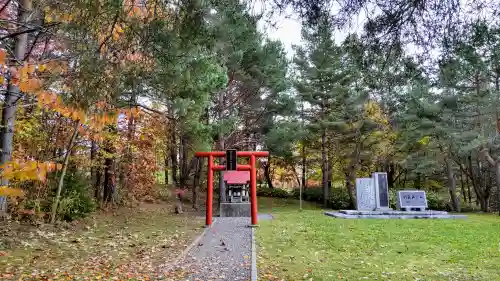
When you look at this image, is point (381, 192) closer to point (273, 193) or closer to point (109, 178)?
point (273, 193)

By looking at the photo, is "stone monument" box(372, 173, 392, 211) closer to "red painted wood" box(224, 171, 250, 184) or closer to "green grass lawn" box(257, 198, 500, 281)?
"green grass lawn" box(257, 198, 500, 281)

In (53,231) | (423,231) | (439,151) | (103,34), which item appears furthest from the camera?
(439,151)

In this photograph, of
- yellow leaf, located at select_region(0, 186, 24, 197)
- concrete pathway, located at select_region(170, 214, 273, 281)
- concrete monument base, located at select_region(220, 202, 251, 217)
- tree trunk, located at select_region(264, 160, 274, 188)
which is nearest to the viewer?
yellow leaf, located at select_region(0, 186, 24, 197)

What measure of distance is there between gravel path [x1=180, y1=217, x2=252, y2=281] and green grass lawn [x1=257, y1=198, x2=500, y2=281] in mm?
287

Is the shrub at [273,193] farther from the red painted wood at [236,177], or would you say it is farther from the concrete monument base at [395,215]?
the red painted wood at [236,177]

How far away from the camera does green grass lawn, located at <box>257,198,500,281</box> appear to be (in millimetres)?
4723

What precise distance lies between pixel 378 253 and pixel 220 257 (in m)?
2.79

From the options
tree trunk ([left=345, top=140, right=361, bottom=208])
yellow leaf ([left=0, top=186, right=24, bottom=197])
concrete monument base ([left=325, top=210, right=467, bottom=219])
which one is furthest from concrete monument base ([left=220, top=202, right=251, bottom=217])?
yellow leaf ([left=0, top=186, right=24, bottom=197])

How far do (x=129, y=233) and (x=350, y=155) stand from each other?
12.6 metres

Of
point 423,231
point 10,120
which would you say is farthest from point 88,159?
point 423,231

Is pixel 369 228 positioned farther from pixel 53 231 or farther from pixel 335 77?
pixel 335 77

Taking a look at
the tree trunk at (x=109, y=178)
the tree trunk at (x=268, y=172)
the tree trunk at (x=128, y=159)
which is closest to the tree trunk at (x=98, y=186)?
the tree trunk at (x=109, y=178)

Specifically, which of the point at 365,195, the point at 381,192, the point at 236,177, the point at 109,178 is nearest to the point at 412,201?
the point at 381,192

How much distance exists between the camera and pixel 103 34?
3312mm
